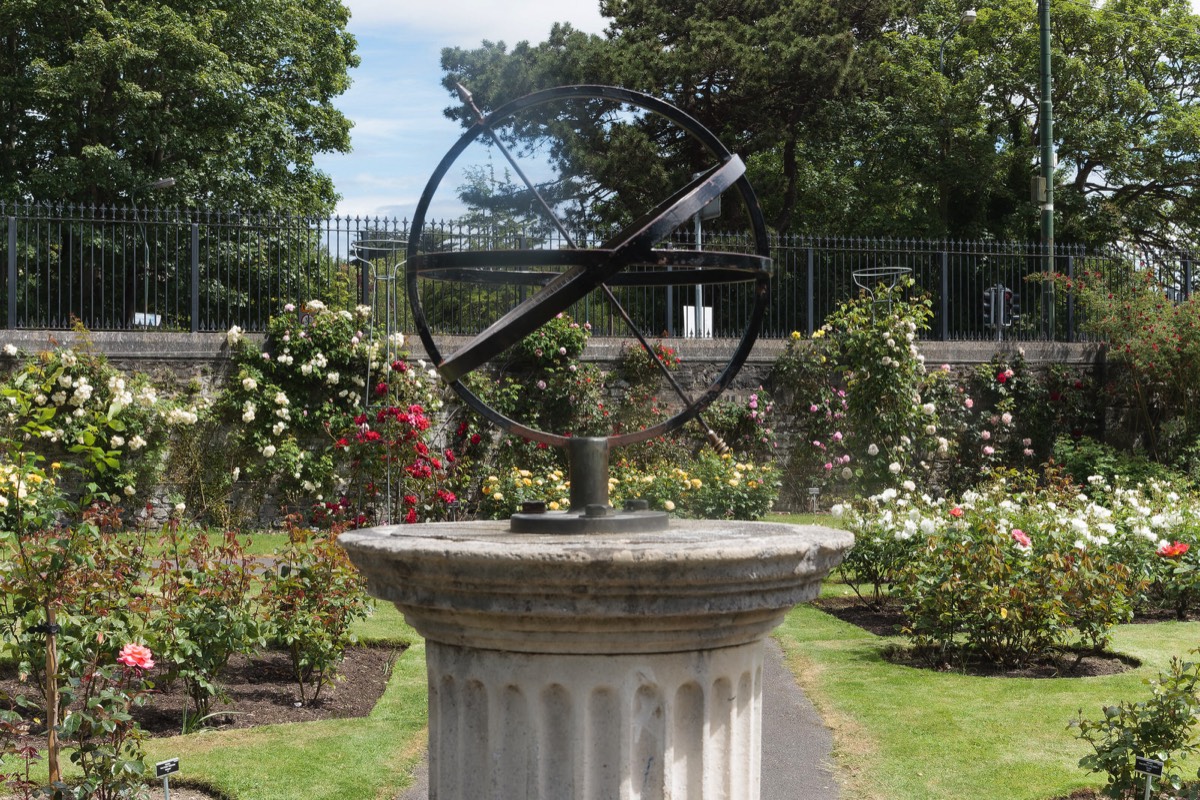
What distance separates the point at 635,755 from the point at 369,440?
830 centimetres

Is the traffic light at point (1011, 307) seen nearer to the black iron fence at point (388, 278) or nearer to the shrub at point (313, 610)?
the black iron fence at point (388, 278)

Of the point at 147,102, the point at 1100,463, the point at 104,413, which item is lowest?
the point at 1100,463

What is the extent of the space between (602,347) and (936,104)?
12406 millimetres

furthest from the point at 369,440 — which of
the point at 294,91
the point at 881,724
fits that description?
the point at 294,91

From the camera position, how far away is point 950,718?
5.68 m

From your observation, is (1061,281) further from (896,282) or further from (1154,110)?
(1154,110)

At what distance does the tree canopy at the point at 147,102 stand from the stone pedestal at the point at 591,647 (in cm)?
1867

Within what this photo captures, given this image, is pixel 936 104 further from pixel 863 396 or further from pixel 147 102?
pixel 147 102

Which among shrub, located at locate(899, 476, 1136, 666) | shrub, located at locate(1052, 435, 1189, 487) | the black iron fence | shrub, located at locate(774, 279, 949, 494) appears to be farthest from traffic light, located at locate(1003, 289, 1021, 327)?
shrub, located at locate(899, 476, 1136, 666)

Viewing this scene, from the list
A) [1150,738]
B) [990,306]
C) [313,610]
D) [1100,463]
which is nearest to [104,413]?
[313,610]

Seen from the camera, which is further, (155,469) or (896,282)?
(896,282)

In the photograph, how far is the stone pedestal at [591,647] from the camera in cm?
231

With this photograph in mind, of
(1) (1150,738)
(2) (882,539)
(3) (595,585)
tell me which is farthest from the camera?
(2) (882,539)

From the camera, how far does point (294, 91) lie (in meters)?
22.9
